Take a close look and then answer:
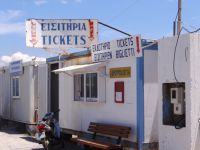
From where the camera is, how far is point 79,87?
13.4 meters

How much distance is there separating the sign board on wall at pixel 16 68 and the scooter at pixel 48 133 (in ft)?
19.3

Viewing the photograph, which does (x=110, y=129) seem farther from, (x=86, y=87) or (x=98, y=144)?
(x=86, y=87)

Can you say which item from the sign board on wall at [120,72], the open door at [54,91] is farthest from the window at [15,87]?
the sign board on wall at [120,72]

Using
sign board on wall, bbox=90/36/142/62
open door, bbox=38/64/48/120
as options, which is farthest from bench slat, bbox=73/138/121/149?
open door, bbox=38/64/48/120

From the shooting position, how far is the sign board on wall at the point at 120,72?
10.8m

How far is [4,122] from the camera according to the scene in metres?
21.4

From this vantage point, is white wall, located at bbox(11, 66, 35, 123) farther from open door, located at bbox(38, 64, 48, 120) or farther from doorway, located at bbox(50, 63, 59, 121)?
doorway, located at bbox(50, 63, 59, 121)

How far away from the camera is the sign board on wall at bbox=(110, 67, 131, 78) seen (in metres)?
10.8

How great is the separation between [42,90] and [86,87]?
4.41 meters

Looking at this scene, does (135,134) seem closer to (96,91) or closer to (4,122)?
(96,91)

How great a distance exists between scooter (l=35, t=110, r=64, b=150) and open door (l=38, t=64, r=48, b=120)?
3.55m

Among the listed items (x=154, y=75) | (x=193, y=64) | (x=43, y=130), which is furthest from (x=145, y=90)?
(x=43, y=130)

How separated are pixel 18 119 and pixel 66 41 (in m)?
5.92

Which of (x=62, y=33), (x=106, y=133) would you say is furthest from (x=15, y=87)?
(x=106, y=133)
